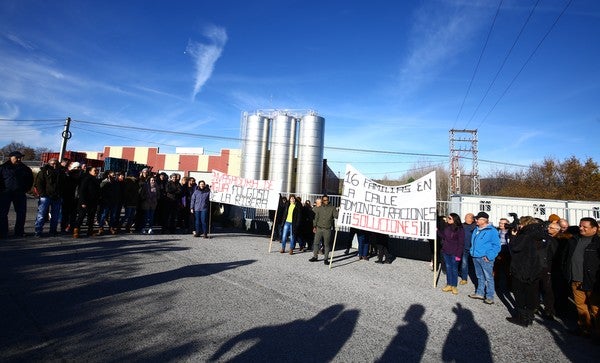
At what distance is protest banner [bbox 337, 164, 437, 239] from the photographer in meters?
8.30

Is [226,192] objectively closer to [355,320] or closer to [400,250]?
[400,250]

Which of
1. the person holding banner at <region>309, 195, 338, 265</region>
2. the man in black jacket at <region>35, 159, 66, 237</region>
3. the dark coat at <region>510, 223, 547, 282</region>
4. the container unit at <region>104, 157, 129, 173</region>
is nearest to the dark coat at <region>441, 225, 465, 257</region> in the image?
the dark coat at <region>510, 223, 547, 282</region>

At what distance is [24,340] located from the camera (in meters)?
3.40

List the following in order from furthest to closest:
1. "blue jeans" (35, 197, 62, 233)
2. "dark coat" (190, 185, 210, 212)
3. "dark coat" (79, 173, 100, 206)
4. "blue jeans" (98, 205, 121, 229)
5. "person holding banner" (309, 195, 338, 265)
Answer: "dark coat" (190, 185, 210, 212) < "blue jeans" (98, 205, 121, 229) < "person holding banner" (309, 195, 338, 265) < "dark coat" (79, 173, 100, 206) < "blue jeans" (35, 197, 62, 233)

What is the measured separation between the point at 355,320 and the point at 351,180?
16.7 ft

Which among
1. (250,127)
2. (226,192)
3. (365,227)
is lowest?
(365,227)

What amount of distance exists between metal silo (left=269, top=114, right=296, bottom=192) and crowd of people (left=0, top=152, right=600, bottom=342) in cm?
1308

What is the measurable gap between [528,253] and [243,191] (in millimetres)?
9337

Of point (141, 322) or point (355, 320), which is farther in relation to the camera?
point (355, 320)

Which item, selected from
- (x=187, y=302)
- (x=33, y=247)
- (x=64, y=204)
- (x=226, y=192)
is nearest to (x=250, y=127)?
(x=226, y=192)

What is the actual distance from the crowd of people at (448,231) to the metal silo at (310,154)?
43.1 ft

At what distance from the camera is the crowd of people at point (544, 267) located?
4980mm

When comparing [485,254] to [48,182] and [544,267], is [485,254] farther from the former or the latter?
[48,182]

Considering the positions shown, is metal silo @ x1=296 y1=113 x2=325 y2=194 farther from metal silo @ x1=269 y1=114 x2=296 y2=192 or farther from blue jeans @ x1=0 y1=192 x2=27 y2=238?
blue jeans @ x1=0 y1=192 x2=27 y2=238
